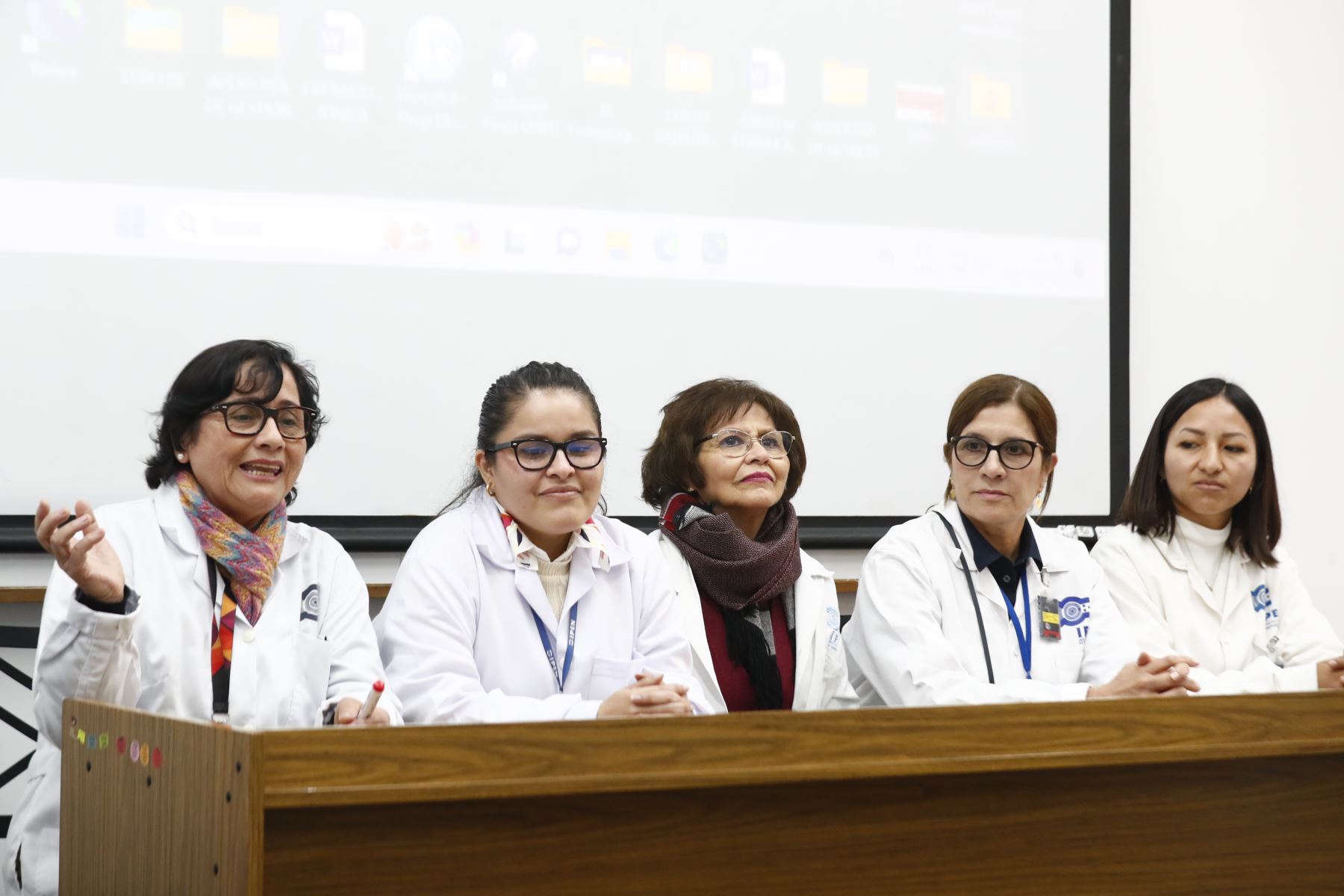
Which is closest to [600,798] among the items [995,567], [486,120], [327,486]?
[995,567]

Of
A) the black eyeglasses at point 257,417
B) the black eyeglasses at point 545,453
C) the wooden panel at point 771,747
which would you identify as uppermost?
the black eyeglasses at point 257,417

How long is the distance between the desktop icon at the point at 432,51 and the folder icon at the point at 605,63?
34 cm

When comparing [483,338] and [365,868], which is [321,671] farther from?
[483,338]

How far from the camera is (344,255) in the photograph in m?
3.20

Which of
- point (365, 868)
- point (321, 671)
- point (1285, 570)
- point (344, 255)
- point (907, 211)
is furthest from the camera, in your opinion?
point (907, 211)

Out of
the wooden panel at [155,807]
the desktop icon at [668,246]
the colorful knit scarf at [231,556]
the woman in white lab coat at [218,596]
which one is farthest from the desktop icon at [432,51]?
the wooden panel at [155,807]

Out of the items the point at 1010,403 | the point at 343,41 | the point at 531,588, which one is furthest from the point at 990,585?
the point at 343,41

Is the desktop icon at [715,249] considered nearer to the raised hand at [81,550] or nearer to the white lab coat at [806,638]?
the white lab coat at [806,638]

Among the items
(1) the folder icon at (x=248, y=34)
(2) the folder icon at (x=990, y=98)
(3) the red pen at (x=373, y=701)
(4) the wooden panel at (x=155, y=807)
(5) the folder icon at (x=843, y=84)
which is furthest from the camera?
(2) the folder icon at (x=990, y=98)

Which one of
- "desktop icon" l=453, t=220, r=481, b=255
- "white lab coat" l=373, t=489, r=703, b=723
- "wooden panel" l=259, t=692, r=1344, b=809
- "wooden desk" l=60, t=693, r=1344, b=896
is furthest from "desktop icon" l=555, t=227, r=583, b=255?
"wooden panel" l=259, t=692, r=1344, b=809

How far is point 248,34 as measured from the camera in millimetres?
3115

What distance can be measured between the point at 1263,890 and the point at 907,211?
7.69ft

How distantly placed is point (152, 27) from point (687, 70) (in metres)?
1.37

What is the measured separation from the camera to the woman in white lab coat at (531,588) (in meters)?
2.11
